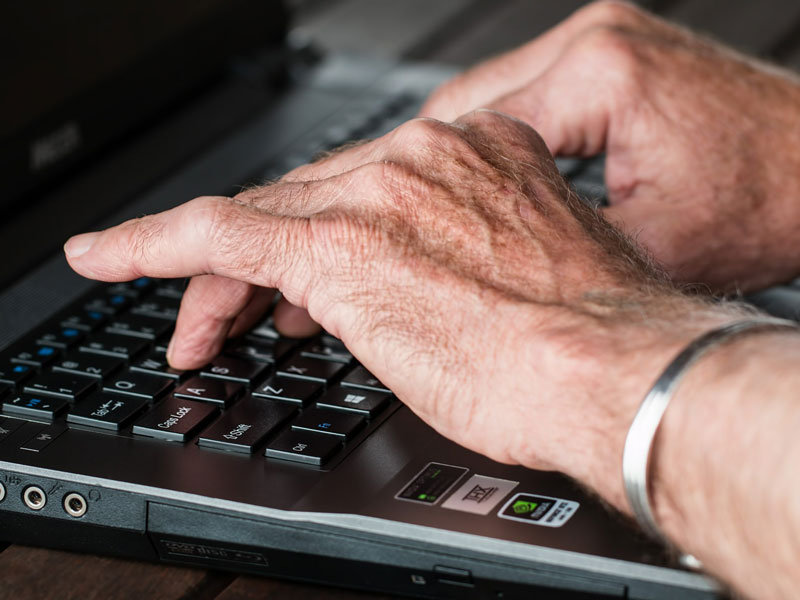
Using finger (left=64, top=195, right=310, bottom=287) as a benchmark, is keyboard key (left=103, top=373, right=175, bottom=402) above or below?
below

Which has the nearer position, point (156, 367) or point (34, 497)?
point (34, 497)

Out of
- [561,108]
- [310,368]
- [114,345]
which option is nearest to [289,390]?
[310,368]

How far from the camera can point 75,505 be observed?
0.69 m

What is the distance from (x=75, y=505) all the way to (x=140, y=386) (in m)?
0.13

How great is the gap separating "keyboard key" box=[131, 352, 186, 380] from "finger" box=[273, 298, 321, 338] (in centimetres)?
9

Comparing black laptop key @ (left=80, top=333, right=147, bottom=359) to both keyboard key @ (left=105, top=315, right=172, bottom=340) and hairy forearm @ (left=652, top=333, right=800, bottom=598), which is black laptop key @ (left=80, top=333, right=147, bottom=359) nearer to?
keyboard key @ (left=105, top=315, right=172, bottom=340)

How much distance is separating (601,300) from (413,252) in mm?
136

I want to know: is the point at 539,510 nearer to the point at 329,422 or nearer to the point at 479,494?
the point at 479,494

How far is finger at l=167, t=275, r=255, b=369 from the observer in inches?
32.0

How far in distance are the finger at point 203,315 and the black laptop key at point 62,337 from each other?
92mm

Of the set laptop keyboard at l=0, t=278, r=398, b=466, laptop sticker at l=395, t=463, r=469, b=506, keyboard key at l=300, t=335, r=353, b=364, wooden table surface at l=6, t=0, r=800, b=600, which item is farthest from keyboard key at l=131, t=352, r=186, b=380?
wooden table surface at l=6, t=0, r=800, b=600

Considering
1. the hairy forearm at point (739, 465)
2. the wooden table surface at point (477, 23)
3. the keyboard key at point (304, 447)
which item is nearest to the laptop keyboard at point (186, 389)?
the keyboard key at point (304, 447)

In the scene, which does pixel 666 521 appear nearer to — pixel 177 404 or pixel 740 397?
pixel 740 397

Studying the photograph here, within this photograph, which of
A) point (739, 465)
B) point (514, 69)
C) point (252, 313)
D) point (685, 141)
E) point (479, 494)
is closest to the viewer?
point (739, 465)
